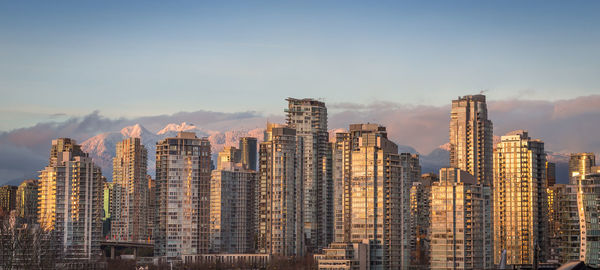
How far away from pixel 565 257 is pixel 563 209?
425 inches

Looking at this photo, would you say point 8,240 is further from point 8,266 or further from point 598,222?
point 598,222

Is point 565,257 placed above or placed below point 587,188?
below

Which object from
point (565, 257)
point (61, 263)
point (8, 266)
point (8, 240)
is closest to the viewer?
point (8, 266)

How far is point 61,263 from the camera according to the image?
19525cm

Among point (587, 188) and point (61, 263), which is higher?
point (587, 188)

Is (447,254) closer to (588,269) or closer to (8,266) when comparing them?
(8,266)

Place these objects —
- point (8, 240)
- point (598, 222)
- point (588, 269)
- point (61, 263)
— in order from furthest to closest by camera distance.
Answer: point (61, 263) < point (598, 222) < point (8, 240) < point (588, 269)

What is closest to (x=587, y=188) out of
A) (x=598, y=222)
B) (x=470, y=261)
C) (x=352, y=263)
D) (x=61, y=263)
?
(x=598, y=222)

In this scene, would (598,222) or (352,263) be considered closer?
(598,222)

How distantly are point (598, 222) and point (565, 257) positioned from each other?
16.6m

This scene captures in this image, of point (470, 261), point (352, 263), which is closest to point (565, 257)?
point (470, 261)

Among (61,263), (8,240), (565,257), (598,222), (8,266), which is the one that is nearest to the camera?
(8,266)

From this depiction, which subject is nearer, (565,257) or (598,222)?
(598,222)

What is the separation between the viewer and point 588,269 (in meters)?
51.3
